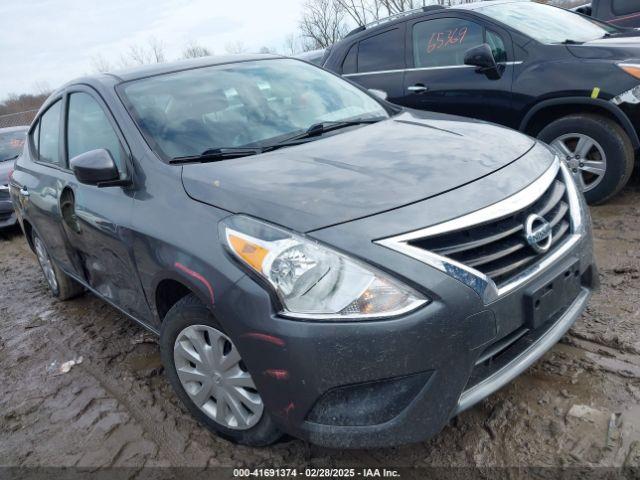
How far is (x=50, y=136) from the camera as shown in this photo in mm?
3697

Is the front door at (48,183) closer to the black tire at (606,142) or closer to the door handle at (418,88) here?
the door handle at (418,88)

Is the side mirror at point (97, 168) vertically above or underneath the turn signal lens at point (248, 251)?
above

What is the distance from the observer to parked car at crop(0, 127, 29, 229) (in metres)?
7.21

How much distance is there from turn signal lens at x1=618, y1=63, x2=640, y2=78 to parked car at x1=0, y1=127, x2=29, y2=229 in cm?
646

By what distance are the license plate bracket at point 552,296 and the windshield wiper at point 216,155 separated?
4.51ft

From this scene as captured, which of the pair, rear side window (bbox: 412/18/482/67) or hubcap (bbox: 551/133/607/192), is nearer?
hubcap (bbox: 551/133/607/192)

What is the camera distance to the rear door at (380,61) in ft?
17.1

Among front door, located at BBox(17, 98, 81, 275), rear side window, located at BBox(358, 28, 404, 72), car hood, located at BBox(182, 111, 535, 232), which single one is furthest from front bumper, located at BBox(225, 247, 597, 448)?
rear side window, located at BBox(358, 28, 404, 72)

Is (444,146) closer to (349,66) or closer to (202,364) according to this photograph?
(202,364)

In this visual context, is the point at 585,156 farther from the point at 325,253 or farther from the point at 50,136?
the point at 50,136

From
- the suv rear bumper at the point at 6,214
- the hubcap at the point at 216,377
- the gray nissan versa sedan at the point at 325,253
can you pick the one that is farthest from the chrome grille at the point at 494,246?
the suv rear bumper at the point at 6,214

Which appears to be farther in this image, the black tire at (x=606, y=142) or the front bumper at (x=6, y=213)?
the front bumper at (x=6, y=213)

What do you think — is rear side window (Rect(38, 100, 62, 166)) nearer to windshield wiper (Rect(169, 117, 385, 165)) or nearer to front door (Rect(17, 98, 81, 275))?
front door (Rect(17, 98, 81, 275))

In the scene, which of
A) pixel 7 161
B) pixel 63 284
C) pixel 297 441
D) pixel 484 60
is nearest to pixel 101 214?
pixel 297 441
